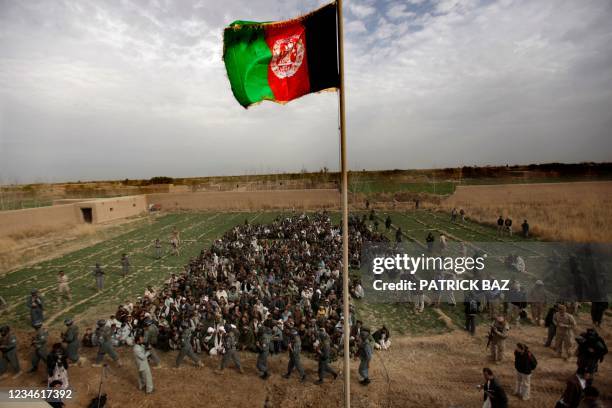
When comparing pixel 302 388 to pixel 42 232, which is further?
pixel 42 232

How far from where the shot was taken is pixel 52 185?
93812mm

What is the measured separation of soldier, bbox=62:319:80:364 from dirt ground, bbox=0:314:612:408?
0.38 metres

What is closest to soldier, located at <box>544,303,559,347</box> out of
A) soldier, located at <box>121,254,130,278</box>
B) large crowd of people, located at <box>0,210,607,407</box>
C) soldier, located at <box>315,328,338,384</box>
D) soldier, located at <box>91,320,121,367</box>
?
large crowd of people, located at <box>0,210,607,407</box>

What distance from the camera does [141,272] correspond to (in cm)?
1758

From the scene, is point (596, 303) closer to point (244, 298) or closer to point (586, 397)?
point (586, 397)

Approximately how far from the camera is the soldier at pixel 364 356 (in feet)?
25.6

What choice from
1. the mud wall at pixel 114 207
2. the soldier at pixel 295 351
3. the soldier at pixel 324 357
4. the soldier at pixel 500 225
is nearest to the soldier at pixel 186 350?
the soldier at pixel 295 351

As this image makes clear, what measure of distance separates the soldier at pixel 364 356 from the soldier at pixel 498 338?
3346 mm

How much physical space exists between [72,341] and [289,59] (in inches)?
356

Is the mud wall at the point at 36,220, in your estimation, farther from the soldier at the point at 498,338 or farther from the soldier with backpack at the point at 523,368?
the soldier with backpack at the point at 523,368

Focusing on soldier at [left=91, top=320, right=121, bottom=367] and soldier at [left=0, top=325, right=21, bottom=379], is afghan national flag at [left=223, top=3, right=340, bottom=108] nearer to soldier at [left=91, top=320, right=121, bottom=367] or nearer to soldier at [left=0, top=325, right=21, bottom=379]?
soldier at [left=91, top=320, right=121, bottom=367]

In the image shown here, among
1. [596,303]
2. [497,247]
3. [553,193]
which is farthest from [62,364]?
[553,193]

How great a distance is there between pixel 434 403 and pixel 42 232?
3226 cm

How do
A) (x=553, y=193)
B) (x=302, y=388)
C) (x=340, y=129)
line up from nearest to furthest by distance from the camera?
(x=340, y=129), (x=302, y=388), (x=553, y=193)
